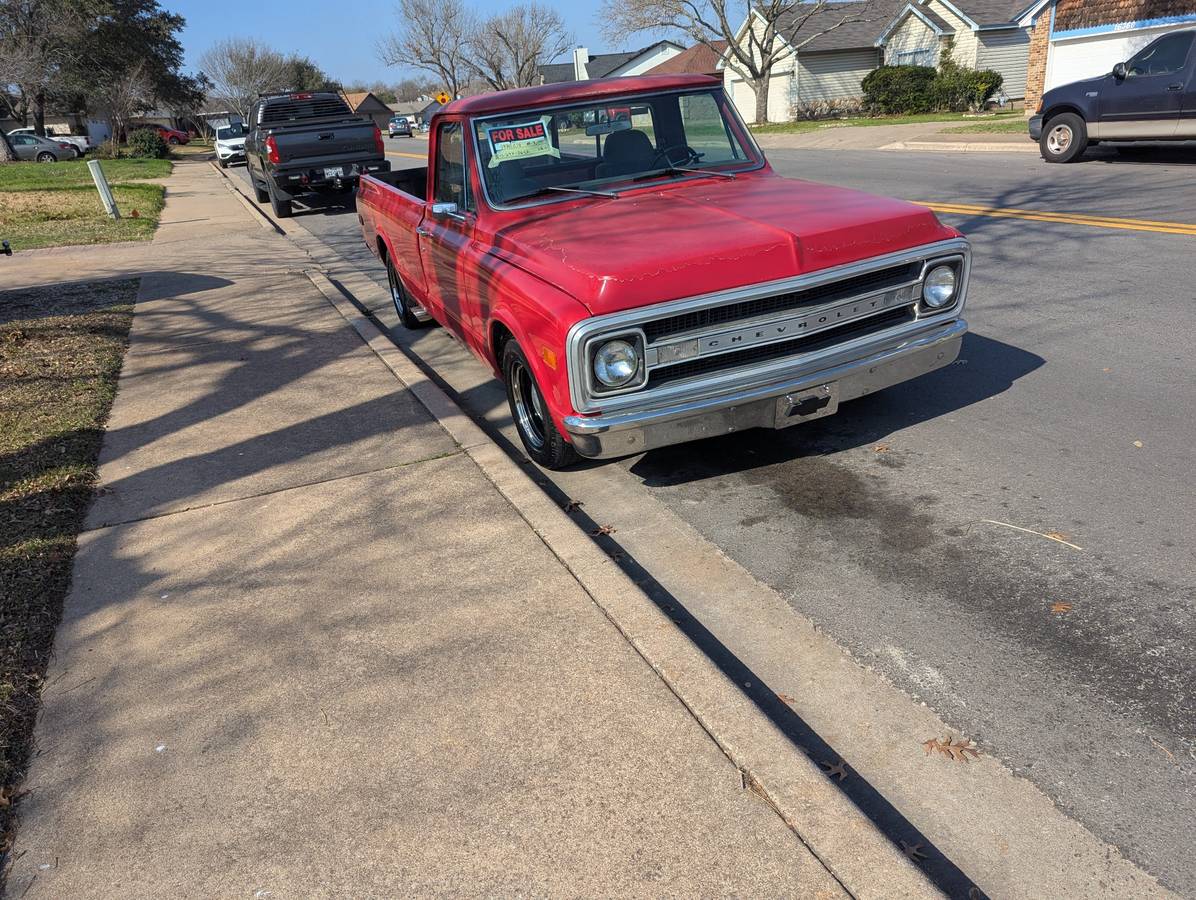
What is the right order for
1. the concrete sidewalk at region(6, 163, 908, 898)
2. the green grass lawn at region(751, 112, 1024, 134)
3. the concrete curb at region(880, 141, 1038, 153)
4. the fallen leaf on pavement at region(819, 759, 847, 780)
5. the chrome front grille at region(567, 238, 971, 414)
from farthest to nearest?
the green grass lawn at region(751, 112, 1024, 134), the concrete curb at region(880, 141, 1038, 153), the chrome front grille at region(567, 238, 971, 414), the fallen leaf on pavement at region(819, 759, 847, 780), the concrete sidewalk at region(6, 163, 908, 898)

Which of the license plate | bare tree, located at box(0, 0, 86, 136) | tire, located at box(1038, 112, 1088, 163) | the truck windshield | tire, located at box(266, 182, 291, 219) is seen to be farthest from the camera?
bare tree, located at box(0, 0, 86, 136)

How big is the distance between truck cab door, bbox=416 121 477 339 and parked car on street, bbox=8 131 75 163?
45.5m

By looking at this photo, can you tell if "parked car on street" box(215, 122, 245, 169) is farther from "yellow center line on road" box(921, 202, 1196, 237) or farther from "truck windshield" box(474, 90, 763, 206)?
"truck windshield" box(474, 90, 763, 206)

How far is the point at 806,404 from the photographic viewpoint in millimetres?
4242

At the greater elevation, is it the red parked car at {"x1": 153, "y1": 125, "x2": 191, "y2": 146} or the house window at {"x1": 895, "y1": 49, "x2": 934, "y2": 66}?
the house window at {"x1": 895, "y1": 49, "x2": 934, "y2": 66}

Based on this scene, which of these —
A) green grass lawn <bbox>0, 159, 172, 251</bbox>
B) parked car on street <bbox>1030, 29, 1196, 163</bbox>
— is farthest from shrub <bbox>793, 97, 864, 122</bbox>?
parked car on street <bbox>1030, 29, 1196, 163</bbox>

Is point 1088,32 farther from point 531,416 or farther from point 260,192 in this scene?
point 531,416

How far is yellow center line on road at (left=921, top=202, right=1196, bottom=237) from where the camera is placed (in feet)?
30.0

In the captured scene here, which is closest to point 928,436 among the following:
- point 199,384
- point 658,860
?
point 658,860

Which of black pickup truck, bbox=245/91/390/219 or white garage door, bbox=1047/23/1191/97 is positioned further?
white garage door, bbox=1047/23/1191/97

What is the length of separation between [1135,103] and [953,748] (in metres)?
14.8

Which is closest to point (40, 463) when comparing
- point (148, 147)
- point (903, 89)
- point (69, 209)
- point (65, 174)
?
point (69, 209)

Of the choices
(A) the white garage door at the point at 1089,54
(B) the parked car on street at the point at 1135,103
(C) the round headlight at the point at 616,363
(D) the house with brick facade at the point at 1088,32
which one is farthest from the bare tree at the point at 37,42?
(C) the round headlight at the point at 616,363

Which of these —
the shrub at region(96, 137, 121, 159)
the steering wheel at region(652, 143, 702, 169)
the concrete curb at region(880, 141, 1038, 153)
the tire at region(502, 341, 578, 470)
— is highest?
the shrub at region(96, 137, 121, 159)
